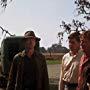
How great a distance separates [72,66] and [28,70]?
740 millimetres

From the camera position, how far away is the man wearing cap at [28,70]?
7926 millimetres

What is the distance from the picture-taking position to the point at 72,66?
308 inches

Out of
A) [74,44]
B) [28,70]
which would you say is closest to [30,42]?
[28,70]

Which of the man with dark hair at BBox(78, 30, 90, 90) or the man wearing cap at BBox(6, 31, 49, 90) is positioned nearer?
the man with dark hair at BBox(78, 30, 90, 90)

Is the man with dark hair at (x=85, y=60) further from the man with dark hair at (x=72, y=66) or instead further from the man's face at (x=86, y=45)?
the man with dark hair at (x=72, y=66)

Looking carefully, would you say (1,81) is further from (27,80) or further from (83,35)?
(83,35)

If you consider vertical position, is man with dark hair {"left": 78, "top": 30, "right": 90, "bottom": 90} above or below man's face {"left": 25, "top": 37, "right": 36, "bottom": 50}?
below

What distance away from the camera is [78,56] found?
25.8 ft

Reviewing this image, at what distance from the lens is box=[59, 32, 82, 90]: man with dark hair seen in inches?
304

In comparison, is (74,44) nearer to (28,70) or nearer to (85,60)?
(28,70)

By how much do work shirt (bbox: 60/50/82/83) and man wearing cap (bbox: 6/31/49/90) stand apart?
0.42 metres

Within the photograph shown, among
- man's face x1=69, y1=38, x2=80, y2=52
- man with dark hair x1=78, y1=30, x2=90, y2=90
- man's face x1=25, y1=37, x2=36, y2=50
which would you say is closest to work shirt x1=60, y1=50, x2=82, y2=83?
man's face x1=69, y1=38, x2=80, y2=52

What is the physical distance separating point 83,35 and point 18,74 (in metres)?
2.13

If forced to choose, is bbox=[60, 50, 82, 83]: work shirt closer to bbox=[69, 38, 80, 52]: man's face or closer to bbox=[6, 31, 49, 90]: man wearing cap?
bbox=[69, 38, 80, 52]: man's face
